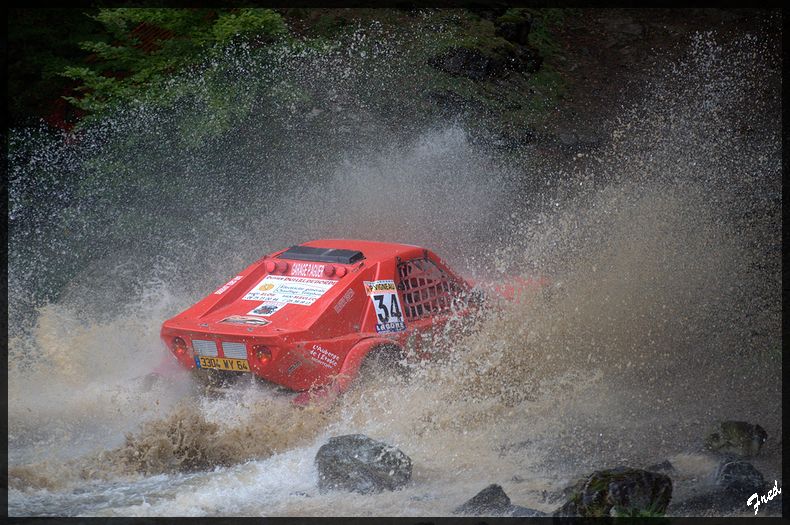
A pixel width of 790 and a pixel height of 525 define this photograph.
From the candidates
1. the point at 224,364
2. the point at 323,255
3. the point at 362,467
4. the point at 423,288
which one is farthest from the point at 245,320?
the point at 362,467

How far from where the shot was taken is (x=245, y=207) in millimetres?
12703

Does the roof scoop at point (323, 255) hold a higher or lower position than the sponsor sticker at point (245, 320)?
higher

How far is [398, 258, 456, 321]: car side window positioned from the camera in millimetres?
8734

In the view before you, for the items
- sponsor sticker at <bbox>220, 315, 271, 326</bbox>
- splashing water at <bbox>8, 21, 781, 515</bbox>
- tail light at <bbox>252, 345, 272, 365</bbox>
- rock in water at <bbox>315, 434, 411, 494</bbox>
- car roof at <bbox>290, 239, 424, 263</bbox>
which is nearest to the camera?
rock in water at <bbox>315, 434, 411, 494</bbox>

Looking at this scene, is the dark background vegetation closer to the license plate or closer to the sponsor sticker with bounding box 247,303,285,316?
the sponsor sticker with bounding box 247,303,285,316

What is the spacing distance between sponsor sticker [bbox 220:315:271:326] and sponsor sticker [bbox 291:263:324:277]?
27.0 inches

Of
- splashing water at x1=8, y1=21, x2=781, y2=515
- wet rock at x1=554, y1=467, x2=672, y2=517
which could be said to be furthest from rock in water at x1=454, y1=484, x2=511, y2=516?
wet rock at x1=554, y1=467, x2=672, y2=517

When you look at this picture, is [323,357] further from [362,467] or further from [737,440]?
[737,440]

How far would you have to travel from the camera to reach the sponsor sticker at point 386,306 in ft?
27.6

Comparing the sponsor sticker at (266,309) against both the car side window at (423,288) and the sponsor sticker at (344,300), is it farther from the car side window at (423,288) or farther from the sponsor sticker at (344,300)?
the car side window at (423,288)

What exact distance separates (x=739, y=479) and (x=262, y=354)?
3.56 metres

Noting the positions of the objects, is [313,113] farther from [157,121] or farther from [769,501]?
[769,501]

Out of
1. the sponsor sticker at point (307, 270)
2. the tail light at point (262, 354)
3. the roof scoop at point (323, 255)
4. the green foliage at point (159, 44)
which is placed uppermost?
the green foliage at point (159, 44)

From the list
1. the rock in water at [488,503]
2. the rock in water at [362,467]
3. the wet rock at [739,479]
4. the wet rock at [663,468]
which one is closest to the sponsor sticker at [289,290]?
the rock in water at [362,467]
